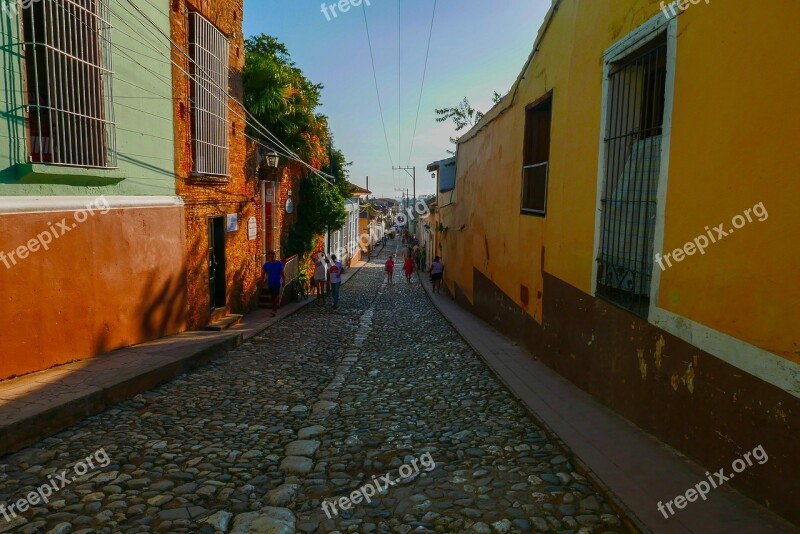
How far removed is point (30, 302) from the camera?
5637mm

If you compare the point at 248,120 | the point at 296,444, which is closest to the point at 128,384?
the point at 296,444

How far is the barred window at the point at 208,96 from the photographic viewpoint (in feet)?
31.9

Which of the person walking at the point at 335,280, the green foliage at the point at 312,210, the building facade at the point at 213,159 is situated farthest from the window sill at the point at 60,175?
the green foliage at the point at 312,210

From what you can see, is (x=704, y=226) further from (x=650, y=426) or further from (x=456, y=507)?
(x=456, y=507)

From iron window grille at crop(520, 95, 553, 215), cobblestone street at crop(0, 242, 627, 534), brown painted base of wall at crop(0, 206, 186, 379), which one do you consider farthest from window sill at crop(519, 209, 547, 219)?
brown painted base of wall at crop(0, 206, 186, 379)

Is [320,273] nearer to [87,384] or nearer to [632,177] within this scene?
[87,384]

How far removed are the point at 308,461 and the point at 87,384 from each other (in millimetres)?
2797

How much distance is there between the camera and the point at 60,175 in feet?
19.3

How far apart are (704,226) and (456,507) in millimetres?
2666

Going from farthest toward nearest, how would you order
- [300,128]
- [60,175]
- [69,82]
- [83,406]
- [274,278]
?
[300,128]
[274,278]
[69,82]
[60,175]
[83,406]

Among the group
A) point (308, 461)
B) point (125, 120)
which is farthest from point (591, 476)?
point (125, 120)

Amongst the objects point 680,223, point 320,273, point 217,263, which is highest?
point 680,223

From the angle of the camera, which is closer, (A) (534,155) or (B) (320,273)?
(A) (534,155)

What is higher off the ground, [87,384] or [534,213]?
[534,213]
